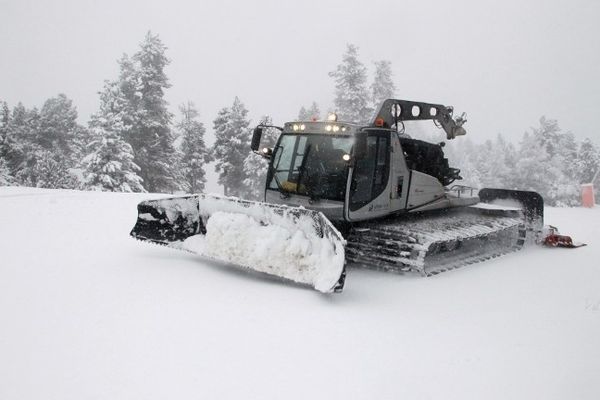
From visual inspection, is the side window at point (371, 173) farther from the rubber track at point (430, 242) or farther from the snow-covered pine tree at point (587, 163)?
the snow-covered pine tree at point (587, 163)

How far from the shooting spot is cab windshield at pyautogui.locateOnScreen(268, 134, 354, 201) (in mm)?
7496

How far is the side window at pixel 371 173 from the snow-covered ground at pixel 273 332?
124cm

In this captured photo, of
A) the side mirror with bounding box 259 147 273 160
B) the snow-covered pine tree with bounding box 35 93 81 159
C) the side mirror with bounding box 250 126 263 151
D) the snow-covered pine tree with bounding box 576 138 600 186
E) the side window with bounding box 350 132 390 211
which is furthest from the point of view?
the snow-covered pine tree with bounding box 576 138 600 186

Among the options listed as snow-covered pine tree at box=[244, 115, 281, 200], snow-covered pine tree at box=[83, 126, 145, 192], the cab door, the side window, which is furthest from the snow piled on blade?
snow-covered pine tree at box=[244, 115, 281, 200]

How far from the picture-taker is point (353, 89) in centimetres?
3631

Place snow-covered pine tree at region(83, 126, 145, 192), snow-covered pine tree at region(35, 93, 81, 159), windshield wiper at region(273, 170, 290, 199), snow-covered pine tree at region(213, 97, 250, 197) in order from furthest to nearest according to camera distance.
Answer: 1. snow-covered pine tree at region(35, 93, 81, 159)
2. snow-covered pine tree at region(213, 97, 250, 197)
3. snow-covered pine tree at region(83, 126, 145, 192)
4. windshield wiper at region(273, 170, 290, 199)

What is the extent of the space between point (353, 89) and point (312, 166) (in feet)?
98.2

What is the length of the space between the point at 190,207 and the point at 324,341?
146 inches

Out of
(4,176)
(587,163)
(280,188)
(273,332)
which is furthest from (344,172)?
(587,163)

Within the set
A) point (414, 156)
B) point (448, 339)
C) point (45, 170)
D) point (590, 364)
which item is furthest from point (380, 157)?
point (45, 170)

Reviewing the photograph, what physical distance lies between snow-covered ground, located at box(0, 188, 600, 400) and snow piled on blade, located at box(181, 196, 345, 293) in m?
0.24

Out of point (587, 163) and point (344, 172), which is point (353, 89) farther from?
point (587, 163)

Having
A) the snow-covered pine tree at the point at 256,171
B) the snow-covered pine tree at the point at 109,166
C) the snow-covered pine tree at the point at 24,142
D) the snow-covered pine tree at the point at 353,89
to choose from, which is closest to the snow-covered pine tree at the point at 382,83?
the snow-covered pine tree at the point at 353,89

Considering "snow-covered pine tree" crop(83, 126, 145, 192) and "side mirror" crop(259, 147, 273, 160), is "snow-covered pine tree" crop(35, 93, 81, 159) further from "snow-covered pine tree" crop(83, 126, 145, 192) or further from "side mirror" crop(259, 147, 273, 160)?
"side mirror" crop(259, 147, 273, 160)
